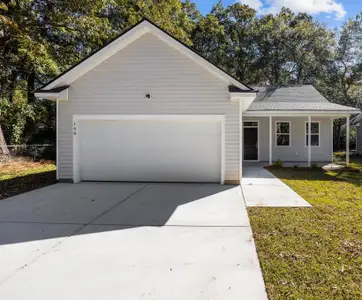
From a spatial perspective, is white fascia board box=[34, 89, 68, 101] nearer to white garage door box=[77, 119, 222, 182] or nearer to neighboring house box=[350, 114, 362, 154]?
white garage door box=[77, 119, 222, 182]

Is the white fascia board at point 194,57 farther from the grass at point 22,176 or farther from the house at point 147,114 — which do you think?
the grass at point 22,176

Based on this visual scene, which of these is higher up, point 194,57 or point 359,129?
point 194,57

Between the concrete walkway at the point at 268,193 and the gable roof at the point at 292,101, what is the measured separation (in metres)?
5.25

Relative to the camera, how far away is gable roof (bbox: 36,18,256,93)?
923 cm

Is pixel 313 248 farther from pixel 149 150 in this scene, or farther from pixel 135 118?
pixel 135 118

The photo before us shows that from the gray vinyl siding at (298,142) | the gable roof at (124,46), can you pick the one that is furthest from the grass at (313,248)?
the gray vinyl siding at (298,142)

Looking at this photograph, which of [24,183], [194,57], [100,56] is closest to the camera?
[194,57]

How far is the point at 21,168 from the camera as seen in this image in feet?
44.8

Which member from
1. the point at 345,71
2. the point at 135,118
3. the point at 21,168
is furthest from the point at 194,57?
the point at 345,71

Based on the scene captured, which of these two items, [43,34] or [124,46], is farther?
[43,34]

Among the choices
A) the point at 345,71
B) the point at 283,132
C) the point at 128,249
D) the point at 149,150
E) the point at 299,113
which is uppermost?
the point at 345,71

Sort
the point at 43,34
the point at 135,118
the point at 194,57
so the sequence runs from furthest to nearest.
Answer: the point at 43,34 → the point at 135,118 → the point at 194,57

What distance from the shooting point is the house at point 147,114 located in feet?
31.1

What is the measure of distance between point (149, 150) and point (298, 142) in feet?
31.9
